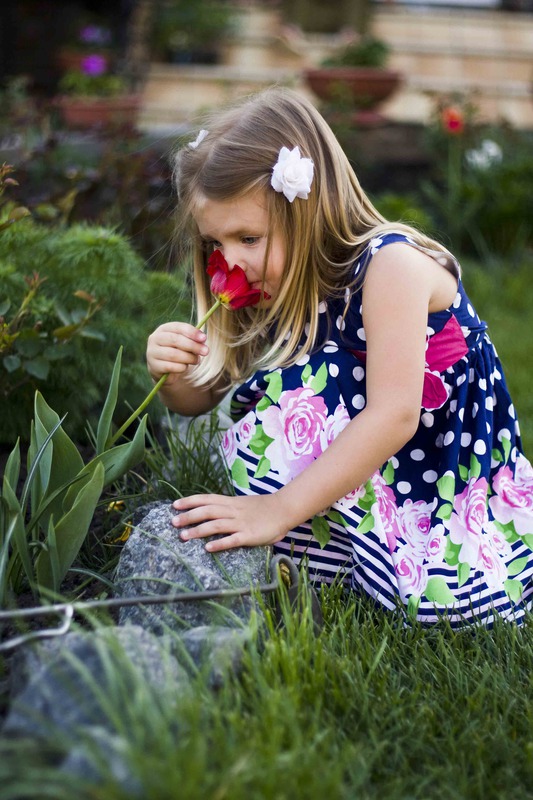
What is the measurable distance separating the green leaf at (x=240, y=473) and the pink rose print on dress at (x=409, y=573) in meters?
0.32

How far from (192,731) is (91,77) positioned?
210 inches

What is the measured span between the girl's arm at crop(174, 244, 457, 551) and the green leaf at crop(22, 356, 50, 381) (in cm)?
52

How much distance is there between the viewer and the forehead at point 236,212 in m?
1.65

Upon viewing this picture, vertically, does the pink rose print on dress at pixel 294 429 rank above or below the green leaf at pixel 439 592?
above

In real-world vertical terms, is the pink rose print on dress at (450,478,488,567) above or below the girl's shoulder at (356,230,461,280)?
below

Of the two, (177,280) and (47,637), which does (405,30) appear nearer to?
(177,280)

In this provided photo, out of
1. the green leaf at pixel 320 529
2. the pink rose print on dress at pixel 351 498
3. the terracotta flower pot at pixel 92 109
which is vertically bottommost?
the green leaf at pixel 320 529

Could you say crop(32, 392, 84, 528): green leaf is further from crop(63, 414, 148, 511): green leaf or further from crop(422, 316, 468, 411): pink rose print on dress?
crop(422, 316, 468, 411): pink rose print on dress

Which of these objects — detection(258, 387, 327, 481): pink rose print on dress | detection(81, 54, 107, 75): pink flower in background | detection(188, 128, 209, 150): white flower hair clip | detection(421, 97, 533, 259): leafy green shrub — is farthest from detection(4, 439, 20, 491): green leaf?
detection(81, 54, 107, 75): pink flower in background

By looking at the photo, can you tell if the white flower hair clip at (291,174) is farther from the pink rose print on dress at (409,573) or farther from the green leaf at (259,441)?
the pink rose print on dress at (409,573)

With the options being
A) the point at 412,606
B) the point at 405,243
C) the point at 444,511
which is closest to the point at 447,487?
the point at 444,511

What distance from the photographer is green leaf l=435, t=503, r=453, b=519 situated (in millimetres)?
1755

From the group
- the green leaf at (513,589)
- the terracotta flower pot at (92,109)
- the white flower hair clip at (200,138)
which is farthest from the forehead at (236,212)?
the terracotta flower pot at (92,109)

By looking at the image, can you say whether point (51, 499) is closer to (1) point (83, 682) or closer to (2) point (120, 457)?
(2) point (120, 457)
